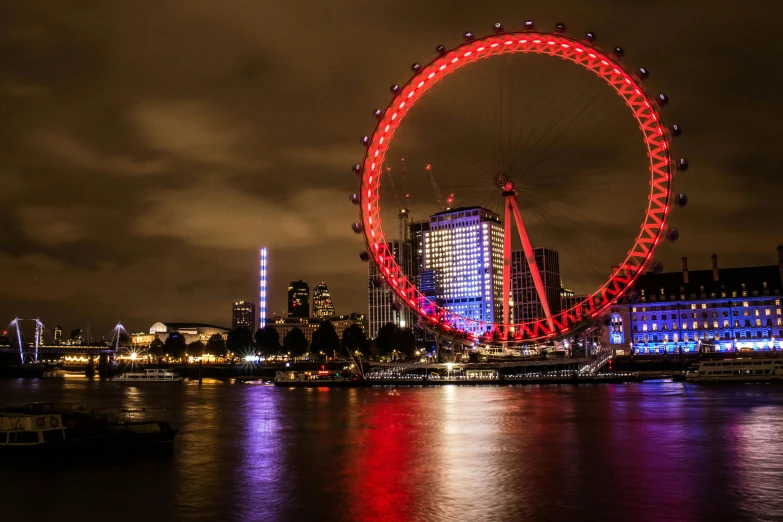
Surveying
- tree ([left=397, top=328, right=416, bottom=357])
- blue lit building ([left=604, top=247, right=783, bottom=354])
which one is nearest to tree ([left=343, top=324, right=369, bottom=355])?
tree ([left=397, top=328, right=416, bottom=357])

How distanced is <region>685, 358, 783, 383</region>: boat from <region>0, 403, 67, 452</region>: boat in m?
90.4

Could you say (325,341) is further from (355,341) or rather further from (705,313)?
(705,313)

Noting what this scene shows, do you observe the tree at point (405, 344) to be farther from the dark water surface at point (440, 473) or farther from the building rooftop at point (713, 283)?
the dark water surface at point (440, 473)

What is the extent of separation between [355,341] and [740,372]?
99.4m

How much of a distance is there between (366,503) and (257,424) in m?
29.7

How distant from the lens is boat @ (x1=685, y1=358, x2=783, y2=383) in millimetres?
104312

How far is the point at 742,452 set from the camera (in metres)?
36.2

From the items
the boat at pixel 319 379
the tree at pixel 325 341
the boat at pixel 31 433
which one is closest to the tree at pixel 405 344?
the tree at pixel 325 341

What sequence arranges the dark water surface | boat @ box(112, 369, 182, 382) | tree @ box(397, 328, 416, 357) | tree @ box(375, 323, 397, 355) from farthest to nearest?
tree @ box(397, 328, 416, 357) → tree @ box(375, 323, 397, 355) → boat @ box(112, 369, 182, 382) → the dark water surface

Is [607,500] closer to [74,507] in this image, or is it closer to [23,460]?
[74,507]

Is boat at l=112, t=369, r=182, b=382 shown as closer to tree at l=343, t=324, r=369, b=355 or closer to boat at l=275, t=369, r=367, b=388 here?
tree at l=343, t=324, r=369, b=355

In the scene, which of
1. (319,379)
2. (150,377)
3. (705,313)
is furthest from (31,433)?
(705,313)

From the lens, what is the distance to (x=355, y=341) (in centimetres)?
18750

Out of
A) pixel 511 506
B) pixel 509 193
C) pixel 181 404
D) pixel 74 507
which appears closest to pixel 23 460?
pixel 74 507
